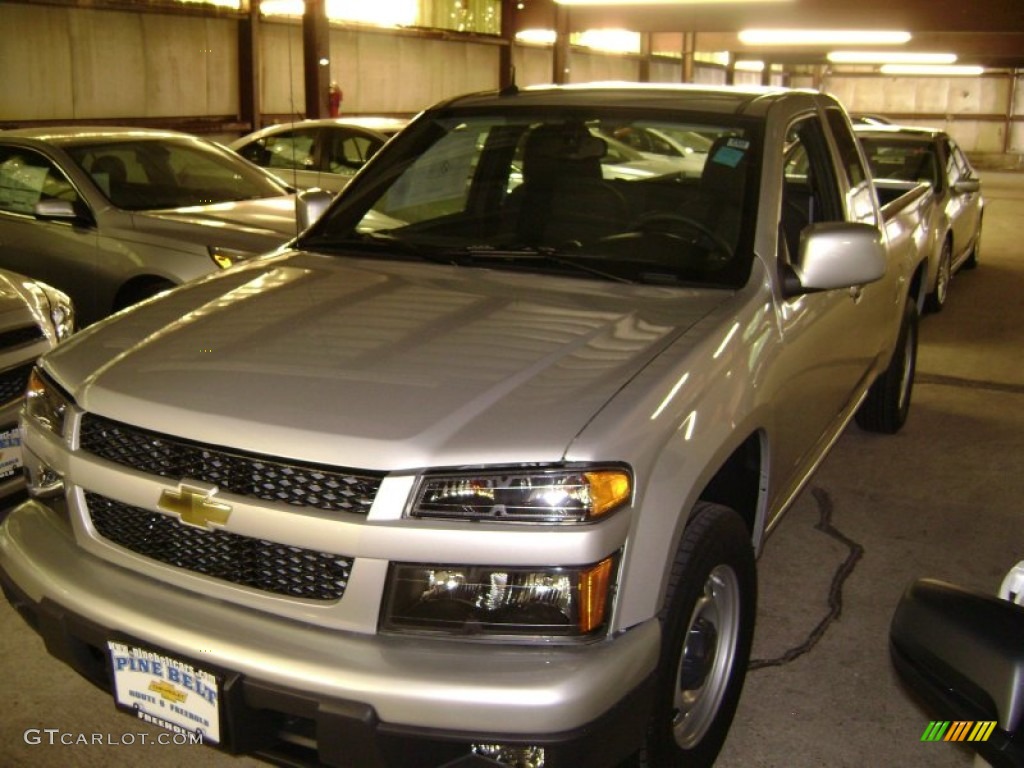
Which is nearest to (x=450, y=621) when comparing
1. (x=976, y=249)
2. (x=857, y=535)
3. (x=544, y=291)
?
(x=544, y=291)

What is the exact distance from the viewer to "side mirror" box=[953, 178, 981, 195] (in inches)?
363

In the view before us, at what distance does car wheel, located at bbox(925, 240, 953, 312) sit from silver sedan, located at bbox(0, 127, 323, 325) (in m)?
5.11

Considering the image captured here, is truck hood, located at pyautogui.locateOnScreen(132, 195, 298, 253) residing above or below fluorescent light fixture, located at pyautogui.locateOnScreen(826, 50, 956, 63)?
below

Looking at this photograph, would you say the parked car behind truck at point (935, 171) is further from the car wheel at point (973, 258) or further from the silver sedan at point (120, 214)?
the silver sedan at point (120, 214)

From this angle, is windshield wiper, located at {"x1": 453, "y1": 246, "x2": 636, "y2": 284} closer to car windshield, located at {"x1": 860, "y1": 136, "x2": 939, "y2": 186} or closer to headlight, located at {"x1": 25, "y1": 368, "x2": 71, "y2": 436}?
headlight, located at {"x1": 25, "y1": 368, "x2": 71, "y2": 436}

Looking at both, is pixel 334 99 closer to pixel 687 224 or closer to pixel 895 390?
pixel 895 390

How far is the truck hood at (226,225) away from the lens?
20.3ft

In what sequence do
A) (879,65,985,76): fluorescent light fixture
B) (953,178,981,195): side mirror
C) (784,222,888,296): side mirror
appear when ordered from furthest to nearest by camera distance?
(879,65,985,76): fluorescent light fixture
(953,178,981,195): side mirror
(784,222,888,296): side mirror

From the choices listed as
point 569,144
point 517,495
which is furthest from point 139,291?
point 517,495

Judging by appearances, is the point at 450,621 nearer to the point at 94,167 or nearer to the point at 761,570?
the point at 761,570

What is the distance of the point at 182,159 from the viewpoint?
7.29 meters

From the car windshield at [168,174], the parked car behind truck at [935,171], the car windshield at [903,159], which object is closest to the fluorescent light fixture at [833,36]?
the parked car behind truck at [935,171]

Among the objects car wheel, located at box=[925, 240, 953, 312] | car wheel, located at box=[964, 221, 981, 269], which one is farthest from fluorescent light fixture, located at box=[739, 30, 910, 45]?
car wheel, located at box=[925, 240, 953, 312]

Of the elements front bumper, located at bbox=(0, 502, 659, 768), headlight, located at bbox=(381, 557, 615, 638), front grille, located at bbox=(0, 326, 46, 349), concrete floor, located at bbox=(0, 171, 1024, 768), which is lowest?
concrete floor, located at bbox=(0, 171, 1024, 768)
